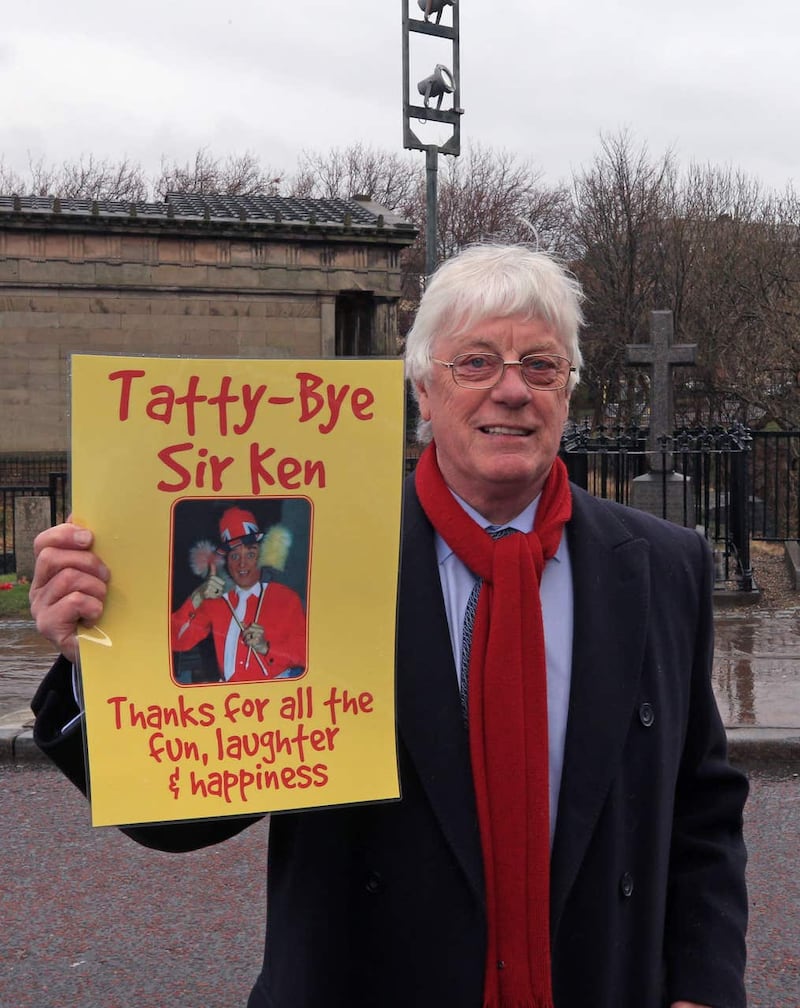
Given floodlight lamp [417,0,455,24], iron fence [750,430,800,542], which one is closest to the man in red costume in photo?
floodlight lamp [417,0,455,24]

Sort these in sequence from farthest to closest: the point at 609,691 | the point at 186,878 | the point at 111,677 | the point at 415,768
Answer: the point at 186,878, the point at 609,691, the point at 415,768, the point at 111,677

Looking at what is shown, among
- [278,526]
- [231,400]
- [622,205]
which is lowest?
[278,526]

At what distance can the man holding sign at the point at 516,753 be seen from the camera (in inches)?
74.0

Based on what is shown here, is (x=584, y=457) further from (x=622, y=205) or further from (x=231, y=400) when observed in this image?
(x=622, y=205)

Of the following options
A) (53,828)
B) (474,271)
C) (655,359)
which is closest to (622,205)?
(655,359)

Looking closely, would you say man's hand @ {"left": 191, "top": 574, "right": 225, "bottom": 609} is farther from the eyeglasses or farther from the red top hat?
the eyeglasses

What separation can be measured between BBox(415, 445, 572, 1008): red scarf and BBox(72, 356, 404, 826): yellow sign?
19 cm

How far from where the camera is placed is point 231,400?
1762 mm

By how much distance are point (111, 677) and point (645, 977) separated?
1055 mm

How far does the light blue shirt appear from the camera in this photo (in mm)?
1992

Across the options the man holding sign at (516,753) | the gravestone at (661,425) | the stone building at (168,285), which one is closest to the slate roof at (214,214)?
the stone building at (168,285)

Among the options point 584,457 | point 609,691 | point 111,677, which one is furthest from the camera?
point 584,457

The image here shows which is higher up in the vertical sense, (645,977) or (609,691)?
(609,691)

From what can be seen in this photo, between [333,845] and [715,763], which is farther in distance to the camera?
[715,763]
